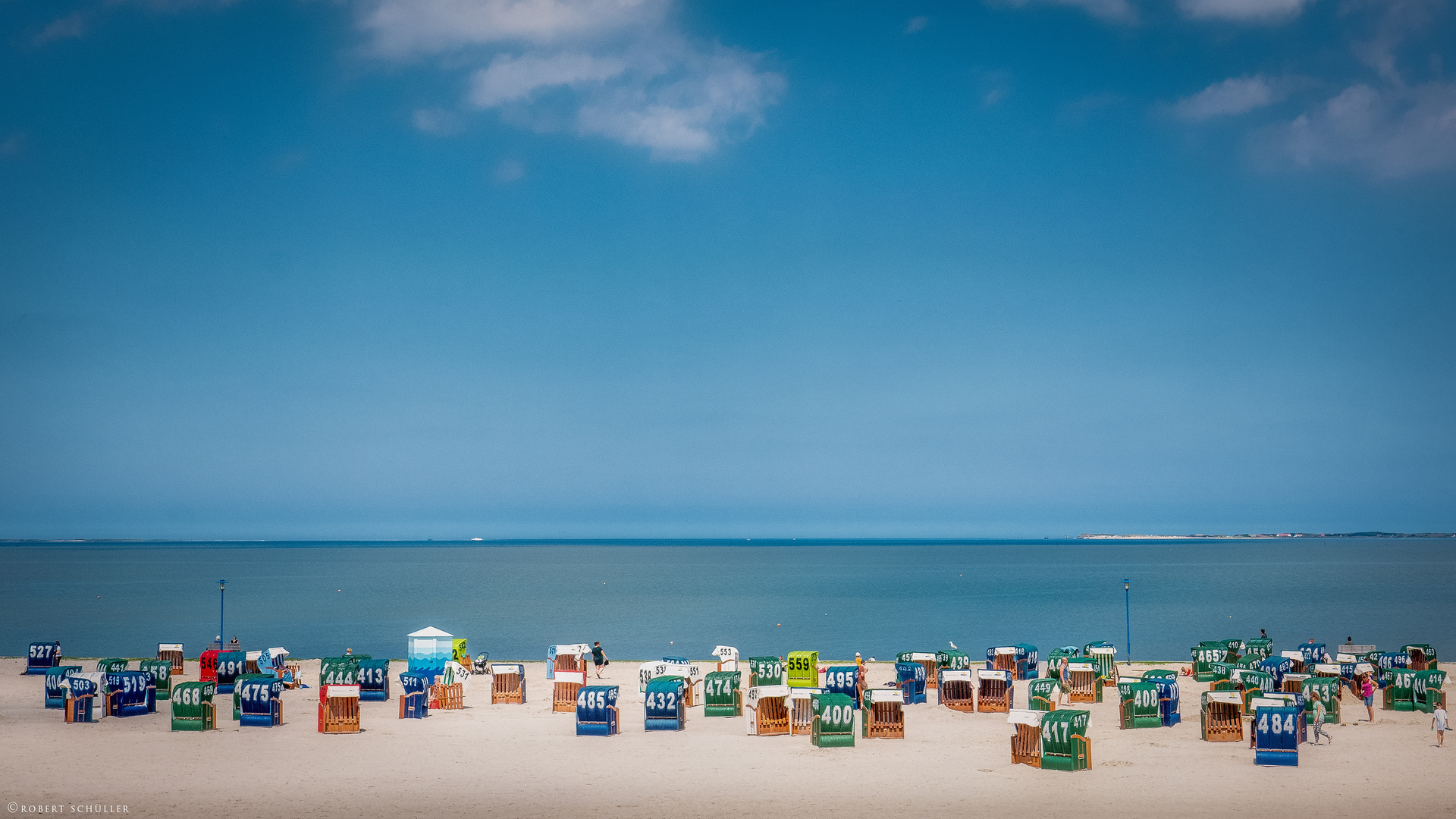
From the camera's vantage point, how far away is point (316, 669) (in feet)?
127

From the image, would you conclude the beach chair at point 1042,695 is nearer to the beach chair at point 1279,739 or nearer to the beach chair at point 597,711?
the beach chair at point 1279,739

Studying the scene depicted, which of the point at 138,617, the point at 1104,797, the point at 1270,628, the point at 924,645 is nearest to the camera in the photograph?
the point at 1104,797

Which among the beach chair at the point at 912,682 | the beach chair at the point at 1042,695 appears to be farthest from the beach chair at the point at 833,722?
the beach chair at the point at 912,682

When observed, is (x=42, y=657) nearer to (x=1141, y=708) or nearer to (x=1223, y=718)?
(x=1141, y=708)

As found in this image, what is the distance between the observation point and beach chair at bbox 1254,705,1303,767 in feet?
67.0

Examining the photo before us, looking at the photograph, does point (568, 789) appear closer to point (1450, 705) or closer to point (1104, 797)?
point (1104, 797)

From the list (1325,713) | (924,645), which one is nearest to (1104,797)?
(1325,713)

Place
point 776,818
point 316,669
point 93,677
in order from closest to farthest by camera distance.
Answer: point 776,818 → point 93,677 → point 316,669

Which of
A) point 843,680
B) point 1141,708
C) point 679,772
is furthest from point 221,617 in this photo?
point 1141,708

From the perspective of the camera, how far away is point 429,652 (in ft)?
109

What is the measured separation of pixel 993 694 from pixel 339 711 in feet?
49.9

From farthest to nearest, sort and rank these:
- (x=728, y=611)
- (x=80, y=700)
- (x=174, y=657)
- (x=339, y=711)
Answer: (x=728, y=611)
(x=174, y=657)
(x=80, y=700)
(x=339, y=711)

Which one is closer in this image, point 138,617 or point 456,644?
point 456,644

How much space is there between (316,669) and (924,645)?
113 ft
